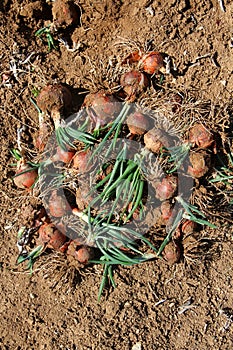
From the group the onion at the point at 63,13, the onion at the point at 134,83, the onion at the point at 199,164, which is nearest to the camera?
the onion at the point at 199,164

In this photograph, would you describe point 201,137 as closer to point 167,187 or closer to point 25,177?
point 167,187

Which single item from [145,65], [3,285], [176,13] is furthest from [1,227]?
[176,13]

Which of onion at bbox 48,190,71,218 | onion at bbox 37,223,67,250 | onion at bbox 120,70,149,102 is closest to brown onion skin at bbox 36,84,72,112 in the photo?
onion at bbox 120,70,149,102

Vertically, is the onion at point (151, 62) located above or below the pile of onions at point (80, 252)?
above

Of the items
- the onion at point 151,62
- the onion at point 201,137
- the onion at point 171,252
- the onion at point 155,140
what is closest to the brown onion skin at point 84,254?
the onion at point 171,252

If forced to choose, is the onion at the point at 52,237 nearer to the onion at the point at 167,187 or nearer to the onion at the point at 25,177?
the onion at the point at 25,177

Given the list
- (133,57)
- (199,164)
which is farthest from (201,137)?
(133,57)
